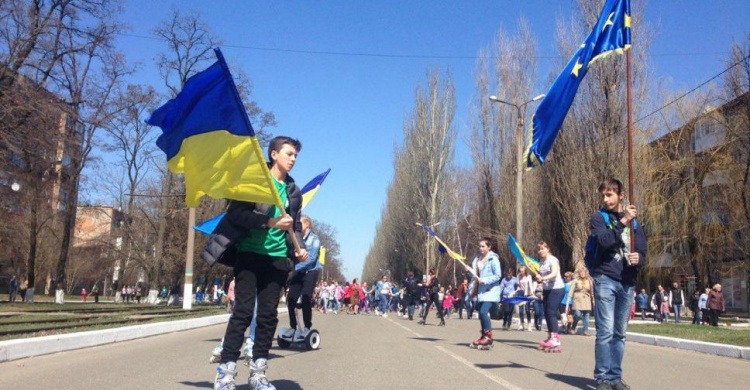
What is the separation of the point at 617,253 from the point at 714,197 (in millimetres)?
28243

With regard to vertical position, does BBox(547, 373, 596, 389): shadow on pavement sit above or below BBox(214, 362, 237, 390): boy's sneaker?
below

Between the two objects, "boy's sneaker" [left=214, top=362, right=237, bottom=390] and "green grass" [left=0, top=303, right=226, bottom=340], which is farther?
"green grass" [left=0, top=303, right=226, bottom=340]

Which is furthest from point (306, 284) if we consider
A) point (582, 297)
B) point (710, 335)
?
point (710, 335)

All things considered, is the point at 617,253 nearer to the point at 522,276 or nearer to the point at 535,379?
the point at 535,379

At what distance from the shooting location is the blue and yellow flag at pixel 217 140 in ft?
15.1

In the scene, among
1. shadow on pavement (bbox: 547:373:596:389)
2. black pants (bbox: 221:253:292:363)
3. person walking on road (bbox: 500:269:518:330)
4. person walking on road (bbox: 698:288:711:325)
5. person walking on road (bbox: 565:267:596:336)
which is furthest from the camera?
person walking on road (bbox: 698:288:711:325)

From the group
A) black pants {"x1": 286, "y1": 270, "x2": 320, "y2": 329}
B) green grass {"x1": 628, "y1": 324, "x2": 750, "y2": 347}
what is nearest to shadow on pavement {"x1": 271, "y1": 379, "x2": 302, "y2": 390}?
black pants {"x1": 286, "y1": 270, "x2": 320, "y2": 329}

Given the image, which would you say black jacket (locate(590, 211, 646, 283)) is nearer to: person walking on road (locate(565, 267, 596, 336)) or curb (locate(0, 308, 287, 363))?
curb (locate(0, 308, 287, 363))

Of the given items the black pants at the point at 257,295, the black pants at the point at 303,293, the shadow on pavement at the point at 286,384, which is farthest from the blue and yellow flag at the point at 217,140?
the black pants at the point at 303,293

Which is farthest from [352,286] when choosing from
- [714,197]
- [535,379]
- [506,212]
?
[535,379]

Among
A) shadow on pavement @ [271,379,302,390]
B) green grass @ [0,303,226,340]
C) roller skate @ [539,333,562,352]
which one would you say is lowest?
green grass @ [0,303,226,340]

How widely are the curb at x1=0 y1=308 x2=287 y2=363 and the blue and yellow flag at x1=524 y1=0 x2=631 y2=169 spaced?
6972mm

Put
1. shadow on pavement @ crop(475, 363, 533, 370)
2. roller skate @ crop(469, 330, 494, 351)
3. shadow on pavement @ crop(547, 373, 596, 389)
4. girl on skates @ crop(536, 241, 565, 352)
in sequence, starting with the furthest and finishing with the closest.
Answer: girl on skates @ crop(536, 241, 565, 352)
roller skate @ crop(469, 330, 494, 351)
shadow on pavement @ crop(475, 363, 533, 370)
shadow on pavement @ crop(547, 373, 596, 389)

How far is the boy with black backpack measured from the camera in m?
5.91
